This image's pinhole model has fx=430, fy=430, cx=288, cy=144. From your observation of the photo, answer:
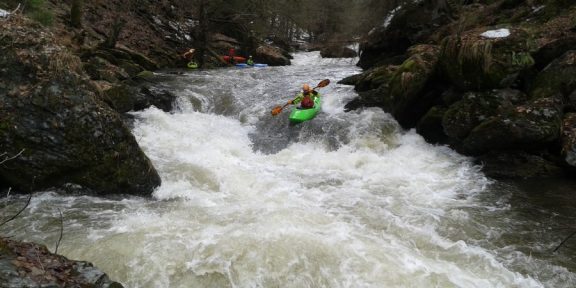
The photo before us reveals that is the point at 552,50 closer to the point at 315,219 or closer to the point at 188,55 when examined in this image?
the point at 315,219

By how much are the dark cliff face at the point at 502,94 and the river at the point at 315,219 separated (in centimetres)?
49

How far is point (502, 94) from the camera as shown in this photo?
827 centimetres

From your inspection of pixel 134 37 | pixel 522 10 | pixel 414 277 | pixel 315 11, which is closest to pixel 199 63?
pixel 134 37

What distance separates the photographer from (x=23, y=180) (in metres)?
5.54

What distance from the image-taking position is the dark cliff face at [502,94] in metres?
7.41

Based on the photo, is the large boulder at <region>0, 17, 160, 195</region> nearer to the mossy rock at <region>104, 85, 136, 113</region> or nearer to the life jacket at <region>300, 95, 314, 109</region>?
the mossy rock at <region>104, 85, 136, 113</region>

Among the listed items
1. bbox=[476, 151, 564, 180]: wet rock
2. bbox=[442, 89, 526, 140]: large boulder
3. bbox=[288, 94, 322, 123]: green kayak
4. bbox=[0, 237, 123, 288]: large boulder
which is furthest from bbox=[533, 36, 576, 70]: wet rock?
bbox=[0, 237, 123, 288]: large boulder

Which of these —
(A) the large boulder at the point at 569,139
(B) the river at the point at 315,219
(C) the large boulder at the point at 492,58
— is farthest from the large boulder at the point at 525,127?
(C) the large boulder at the point at 492,58

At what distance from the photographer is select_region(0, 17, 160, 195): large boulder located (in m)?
5.48

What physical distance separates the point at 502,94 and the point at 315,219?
5038 millimetres

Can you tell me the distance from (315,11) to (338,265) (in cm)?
3021

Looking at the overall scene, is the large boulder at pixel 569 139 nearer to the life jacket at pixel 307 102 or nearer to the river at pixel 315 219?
the river at pixel 315 219

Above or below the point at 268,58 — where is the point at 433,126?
below

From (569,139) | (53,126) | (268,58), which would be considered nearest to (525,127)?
(569,139)
